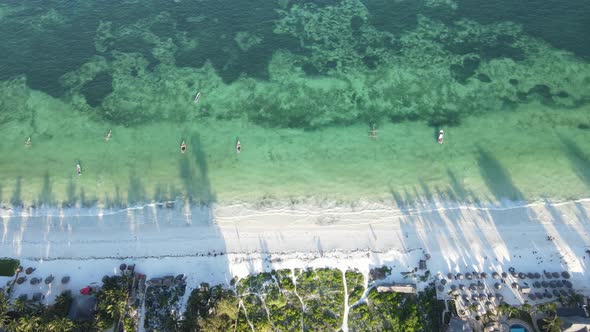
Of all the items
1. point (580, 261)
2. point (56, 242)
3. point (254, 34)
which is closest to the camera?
point (580, 261)

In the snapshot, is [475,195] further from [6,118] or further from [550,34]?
[6,118]

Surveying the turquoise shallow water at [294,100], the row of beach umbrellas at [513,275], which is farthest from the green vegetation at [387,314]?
the turquoise shallow water at [294,100]

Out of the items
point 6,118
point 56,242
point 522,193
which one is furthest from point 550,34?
point 6,118

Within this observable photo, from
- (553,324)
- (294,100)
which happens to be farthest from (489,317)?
(294,100)

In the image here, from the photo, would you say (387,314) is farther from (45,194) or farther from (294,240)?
(45,194)

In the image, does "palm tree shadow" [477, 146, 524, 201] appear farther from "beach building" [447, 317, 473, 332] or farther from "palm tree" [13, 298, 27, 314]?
"palm tree" [13, 298, 27, 314]

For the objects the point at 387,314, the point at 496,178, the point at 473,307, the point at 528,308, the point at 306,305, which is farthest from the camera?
the point at 496,178

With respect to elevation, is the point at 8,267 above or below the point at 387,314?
below
